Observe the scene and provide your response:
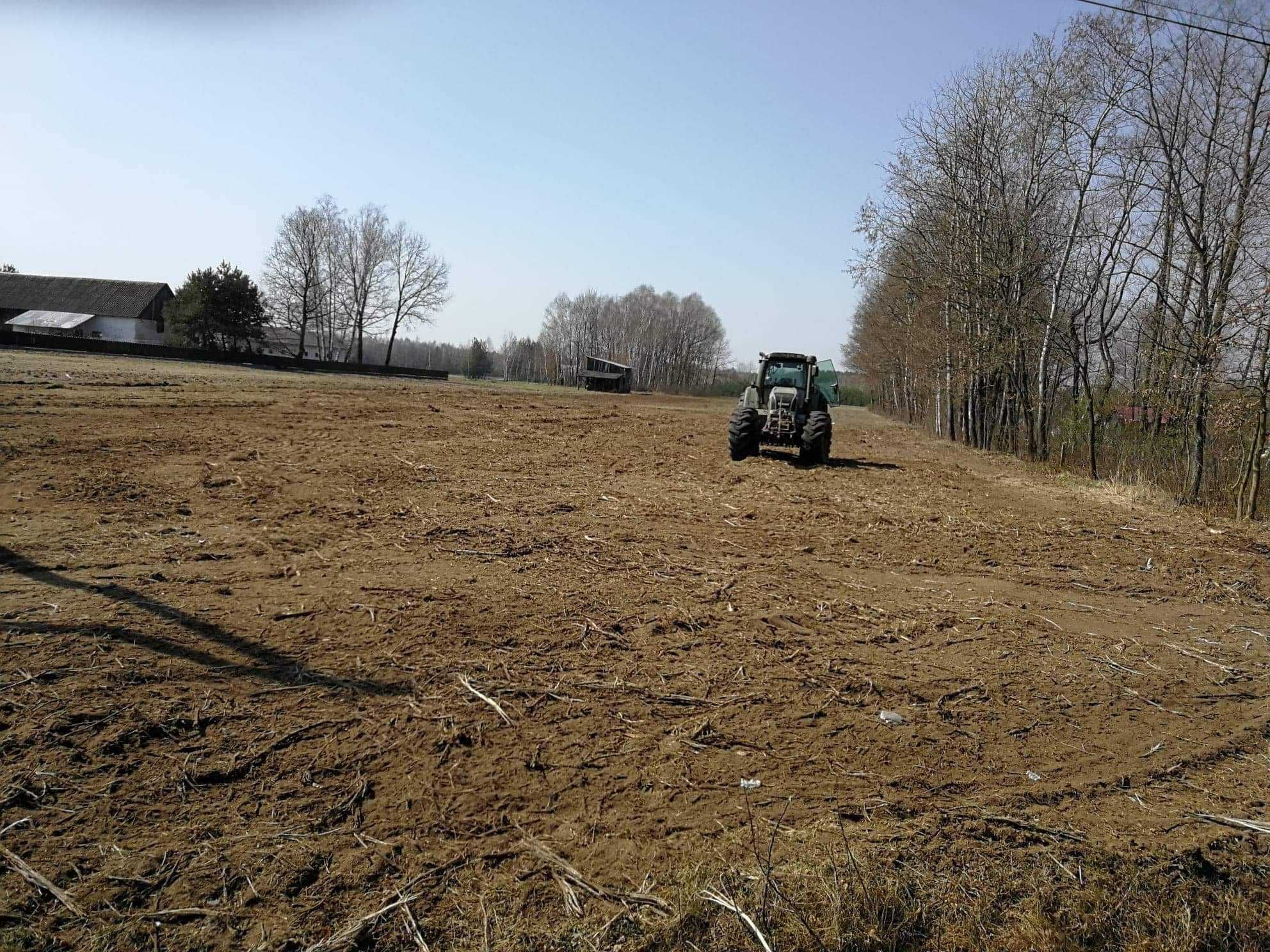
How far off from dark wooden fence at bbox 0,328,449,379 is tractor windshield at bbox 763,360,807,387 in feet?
92.7

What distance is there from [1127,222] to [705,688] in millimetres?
23131

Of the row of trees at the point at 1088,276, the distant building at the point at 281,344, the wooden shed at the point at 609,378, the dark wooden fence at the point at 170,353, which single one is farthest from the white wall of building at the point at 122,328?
the row of trees at the point at 1088,276

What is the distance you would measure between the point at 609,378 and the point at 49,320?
1580 inches

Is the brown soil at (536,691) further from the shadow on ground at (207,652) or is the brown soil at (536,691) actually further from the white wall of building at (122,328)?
the white wall of building at (122,328)

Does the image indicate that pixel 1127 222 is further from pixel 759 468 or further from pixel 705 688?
pixel 705 688

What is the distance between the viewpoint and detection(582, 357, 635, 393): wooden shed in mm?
68762

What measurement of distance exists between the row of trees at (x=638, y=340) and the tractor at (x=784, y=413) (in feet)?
261

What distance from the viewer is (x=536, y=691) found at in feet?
16.3

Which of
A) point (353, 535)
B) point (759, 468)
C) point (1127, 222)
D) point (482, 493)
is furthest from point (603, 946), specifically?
point (1127, 222)

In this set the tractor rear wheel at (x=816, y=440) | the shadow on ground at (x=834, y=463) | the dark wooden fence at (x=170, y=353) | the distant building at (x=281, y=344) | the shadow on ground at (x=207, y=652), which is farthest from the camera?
the distant building at (x=281, y=344)

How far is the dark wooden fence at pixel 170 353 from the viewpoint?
30672mm

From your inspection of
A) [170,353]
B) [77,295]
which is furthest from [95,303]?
[170,353]

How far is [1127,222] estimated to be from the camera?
880 inches

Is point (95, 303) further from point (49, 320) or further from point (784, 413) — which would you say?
point (784, 413)
